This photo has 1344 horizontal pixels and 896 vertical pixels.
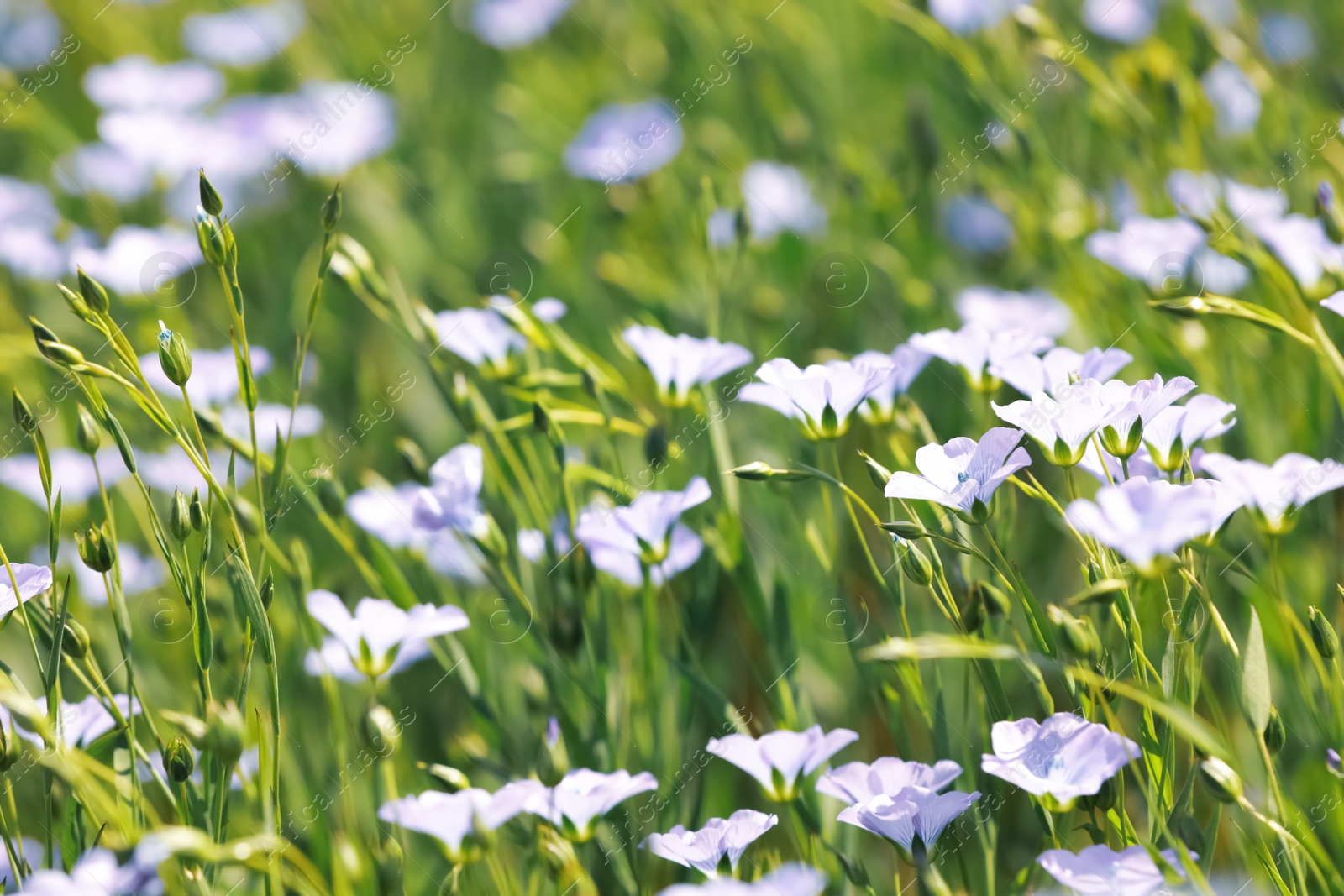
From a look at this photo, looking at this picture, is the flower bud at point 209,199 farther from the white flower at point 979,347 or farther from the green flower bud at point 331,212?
the white flower at point 979,347

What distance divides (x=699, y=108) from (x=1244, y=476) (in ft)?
5.80

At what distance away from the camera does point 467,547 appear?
1.11 m

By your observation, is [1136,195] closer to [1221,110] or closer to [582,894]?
[1221,110]

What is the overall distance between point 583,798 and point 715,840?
0.39ft

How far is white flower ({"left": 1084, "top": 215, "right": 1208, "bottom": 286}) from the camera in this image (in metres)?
1.28

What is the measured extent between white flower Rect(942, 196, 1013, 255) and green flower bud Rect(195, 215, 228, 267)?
142 cm

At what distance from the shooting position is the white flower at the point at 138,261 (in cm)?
148

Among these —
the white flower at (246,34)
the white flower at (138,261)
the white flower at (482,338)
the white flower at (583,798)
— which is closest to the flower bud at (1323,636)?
the white flower at (583,798)

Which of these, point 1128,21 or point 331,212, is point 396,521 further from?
point 1128,21

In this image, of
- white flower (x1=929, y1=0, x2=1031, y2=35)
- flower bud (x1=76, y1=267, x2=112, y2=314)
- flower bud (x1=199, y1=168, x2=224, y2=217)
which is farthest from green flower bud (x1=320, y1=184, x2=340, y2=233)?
white flower (x1=929, y1=0, x2=1031, y2=35)

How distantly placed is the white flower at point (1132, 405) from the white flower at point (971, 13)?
1089mm

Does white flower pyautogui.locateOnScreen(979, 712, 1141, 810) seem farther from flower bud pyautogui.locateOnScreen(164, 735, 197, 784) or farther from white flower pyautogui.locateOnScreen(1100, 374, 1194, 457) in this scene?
flower bud pyautogui.locateOnScreen(164, 735, 197, 784)

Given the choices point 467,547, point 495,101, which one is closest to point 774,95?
point 495,101

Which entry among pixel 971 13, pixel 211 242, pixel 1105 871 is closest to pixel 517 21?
pixel 971 13
